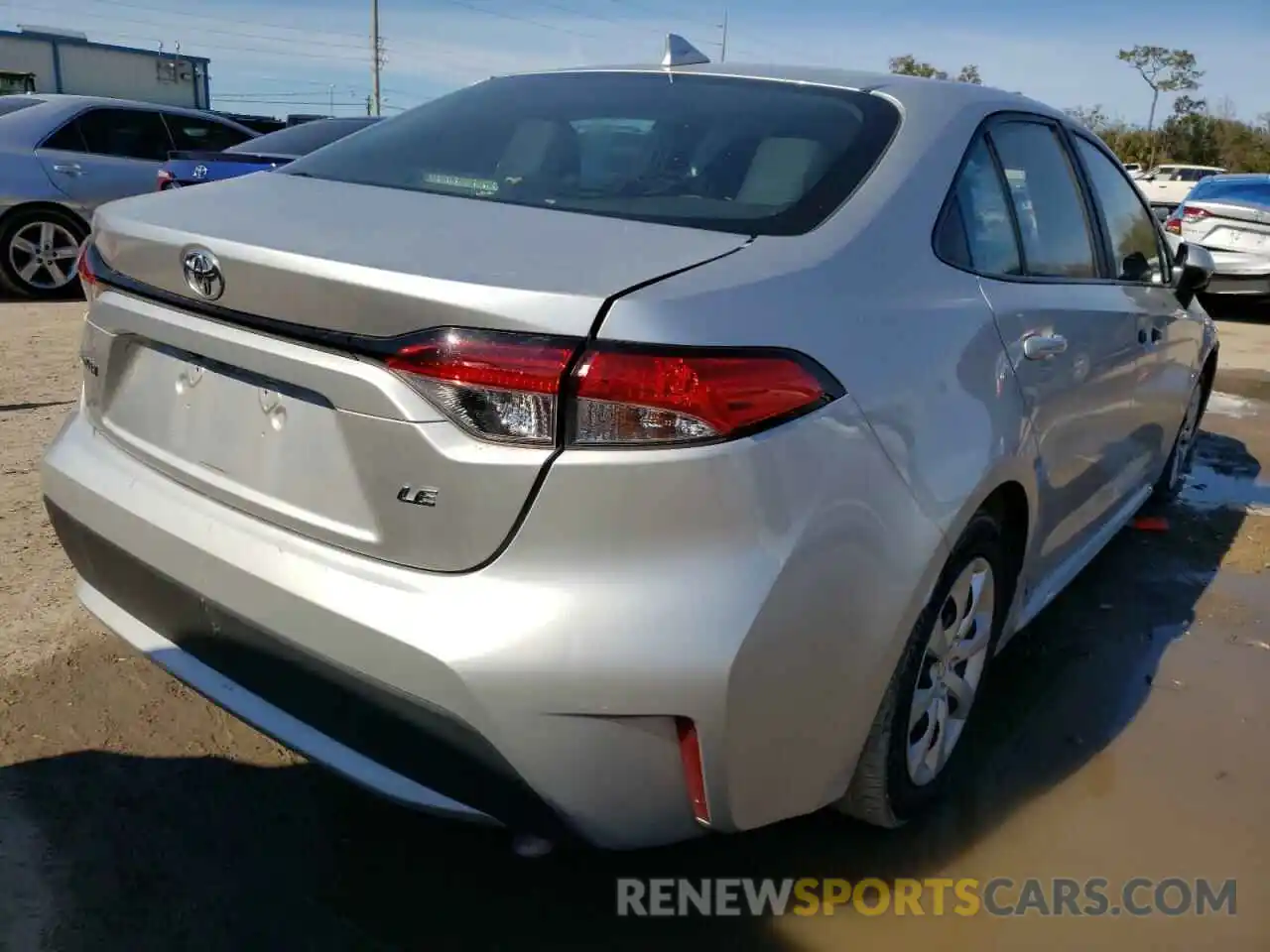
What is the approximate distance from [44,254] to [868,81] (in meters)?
7.32

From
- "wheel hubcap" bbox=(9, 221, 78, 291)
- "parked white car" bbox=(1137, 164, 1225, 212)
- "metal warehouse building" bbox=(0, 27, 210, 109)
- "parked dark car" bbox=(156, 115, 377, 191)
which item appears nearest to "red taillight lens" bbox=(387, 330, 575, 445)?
"parked dark car" bbox=(156, 115, 377, 191)

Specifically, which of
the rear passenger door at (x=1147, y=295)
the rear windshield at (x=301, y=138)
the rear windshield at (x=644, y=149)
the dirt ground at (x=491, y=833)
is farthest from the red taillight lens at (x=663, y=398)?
the rear windshield at (x=301, y=138)

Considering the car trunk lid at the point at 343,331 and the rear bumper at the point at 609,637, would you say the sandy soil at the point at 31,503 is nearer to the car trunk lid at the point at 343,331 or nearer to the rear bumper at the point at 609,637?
the car trunk lid at the point at 343,331

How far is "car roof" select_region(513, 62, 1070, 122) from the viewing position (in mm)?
2555

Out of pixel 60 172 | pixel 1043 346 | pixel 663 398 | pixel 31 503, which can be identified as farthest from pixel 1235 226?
pixel 663 398

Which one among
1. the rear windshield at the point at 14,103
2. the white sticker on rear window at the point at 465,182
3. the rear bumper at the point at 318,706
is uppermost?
the white sticker on rear window at the point at 465,182

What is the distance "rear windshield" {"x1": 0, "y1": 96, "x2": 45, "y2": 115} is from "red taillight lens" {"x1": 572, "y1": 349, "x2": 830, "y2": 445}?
8659mm

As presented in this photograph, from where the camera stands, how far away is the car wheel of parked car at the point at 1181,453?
14.9ft

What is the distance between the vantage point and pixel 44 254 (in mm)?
8078

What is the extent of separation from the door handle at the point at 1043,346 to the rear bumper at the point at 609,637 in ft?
2.32

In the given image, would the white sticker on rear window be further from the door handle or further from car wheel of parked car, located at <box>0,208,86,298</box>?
car wheel of parked car, located at <box>0,208,86,298</box>

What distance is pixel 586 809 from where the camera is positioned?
1.72 m

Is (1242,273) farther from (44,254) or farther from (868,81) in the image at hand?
(44,254)

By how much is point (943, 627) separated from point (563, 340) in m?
1.16
